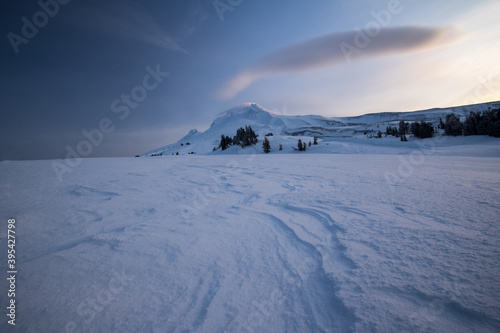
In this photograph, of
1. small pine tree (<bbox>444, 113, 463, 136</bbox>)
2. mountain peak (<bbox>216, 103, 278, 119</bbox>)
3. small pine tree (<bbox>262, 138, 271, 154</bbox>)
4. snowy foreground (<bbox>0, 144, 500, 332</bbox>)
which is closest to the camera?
snowy foreground (<bbox>0, 144, 500, 332</bbox>)

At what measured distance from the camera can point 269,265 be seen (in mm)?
1466

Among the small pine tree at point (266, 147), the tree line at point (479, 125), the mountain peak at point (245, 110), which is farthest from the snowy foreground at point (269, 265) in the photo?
the mountain peak at point (245, 110)

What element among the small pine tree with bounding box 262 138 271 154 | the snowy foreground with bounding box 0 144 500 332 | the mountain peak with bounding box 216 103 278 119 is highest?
the mountain peak with bounding box 216 103 278 119

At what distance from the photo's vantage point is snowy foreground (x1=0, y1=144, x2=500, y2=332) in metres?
1.03

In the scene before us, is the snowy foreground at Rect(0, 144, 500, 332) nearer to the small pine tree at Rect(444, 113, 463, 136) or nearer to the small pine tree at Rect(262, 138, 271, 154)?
the small pine tree at Rect(262, 138, 271, 154)

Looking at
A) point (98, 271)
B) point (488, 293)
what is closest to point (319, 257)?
point (488, 293)

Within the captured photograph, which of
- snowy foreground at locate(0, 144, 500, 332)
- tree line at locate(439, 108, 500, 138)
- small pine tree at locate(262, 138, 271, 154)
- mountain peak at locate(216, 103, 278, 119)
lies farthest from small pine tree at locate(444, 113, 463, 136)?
mountain peak at locate(216, 103, 278, 119)

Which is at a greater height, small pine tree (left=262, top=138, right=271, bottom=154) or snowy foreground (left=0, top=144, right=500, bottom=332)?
small pine tree (left=262, top=138, right=271, bottom=154)

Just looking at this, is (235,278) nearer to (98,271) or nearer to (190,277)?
(190,277)

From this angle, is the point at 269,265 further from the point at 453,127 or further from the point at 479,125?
the point at 453,127

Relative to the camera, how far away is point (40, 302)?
3.97ft

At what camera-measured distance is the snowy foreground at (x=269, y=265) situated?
103 centimetres

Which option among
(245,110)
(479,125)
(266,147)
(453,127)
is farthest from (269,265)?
(245,110)

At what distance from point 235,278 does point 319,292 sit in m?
0.56
